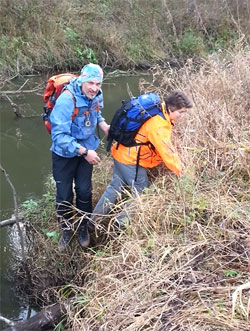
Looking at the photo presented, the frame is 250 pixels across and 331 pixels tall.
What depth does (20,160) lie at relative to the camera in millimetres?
7332

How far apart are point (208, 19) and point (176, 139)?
12157 mm

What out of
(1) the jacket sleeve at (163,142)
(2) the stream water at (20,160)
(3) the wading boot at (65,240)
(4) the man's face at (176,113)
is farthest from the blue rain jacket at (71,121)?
(2) the stream water at (20,160)

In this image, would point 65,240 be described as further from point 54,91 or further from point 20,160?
point 20,160

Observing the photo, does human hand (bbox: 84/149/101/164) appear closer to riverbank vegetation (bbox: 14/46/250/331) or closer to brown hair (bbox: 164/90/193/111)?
riverbank vegetation (bbox: 14/46/250/331)

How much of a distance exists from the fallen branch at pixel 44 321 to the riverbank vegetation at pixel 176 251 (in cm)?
9

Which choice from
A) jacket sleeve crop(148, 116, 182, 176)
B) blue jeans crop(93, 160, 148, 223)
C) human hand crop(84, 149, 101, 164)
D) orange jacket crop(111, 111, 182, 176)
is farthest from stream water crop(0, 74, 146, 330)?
jacket sleeve crop(148, 116, 182, 176)

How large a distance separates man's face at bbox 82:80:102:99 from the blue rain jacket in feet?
0.13

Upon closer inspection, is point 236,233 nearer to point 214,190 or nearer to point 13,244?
point 214,190

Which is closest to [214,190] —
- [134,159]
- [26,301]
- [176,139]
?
[134,159]

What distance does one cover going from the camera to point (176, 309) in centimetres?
249

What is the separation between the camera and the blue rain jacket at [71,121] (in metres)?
3.39

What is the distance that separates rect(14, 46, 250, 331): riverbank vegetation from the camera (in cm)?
249

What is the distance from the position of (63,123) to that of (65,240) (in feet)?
3.50

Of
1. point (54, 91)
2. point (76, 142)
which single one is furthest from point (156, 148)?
point (54, 91)
